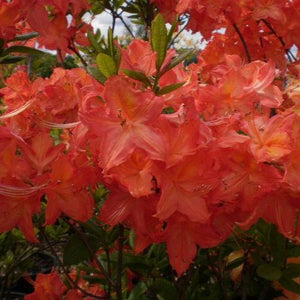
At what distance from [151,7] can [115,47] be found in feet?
4.61

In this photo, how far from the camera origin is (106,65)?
36.0 inches

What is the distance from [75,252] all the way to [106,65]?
0.64 metres

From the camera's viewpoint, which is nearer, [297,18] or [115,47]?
[115,47]

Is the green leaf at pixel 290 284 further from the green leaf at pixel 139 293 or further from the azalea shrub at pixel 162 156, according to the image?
the green leaf at pixel 139 293

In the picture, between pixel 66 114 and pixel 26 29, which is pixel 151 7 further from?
pixel 66 114

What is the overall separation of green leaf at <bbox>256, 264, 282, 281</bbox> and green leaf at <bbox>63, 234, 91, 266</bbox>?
0.50m

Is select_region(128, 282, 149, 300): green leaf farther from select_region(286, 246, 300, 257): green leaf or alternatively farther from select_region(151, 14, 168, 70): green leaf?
select_region(151, 14, 168, 70): green leaf

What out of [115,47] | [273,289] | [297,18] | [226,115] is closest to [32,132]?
[115,47]

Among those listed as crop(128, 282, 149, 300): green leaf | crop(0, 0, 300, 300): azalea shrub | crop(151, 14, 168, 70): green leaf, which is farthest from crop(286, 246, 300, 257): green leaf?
crop(151, 14, 168, 70): green leaf

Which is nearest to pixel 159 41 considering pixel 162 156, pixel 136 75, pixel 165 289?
pixel 136 75

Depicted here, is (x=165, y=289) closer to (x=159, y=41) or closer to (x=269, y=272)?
(x=269, y=272)

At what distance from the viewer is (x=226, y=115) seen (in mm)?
1052

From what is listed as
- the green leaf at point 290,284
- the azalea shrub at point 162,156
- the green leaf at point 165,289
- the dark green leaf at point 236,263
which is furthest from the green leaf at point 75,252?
the green leaf at point 290,284

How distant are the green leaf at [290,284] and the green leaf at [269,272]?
55 millimetres
